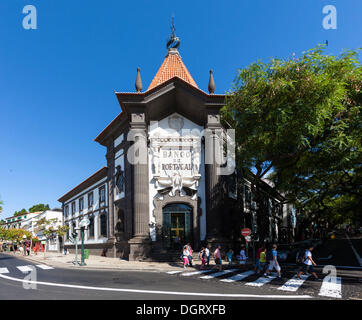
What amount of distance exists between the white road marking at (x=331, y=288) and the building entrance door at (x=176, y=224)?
12.1 m

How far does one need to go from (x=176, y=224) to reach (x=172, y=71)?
14.1 meters

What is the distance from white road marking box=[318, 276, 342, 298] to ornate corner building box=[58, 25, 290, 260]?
9716mm

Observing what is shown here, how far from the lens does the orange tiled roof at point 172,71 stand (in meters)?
29.8

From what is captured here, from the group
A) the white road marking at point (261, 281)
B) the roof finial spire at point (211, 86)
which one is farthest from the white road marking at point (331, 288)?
the roof finial spire at point (211, 86)

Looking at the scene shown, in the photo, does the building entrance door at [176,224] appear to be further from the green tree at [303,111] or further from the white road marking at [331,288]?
the white road marking at [331,288]

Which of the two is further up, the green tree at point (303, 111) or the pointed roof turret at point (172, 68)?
the pointed roof turret at point (172, 68)

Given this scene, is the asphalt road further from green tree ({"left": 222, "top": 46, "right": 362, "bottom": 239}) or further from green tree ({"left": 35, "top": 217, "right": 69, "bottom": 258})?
green tree ({"left": 35, "top": 217, "right": 69, "bottom": 258})

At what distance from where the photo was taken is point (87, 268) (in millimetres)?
20984

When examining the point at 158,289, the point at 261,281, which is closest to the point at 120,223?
the point at 261,281

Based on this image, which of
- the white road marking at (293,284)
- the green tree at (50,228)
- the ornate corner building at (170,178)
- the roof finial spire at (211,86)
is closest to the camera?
the white road marking at (293,284)

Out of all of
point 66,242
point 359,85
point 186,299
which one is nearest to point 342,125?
point 359,85
